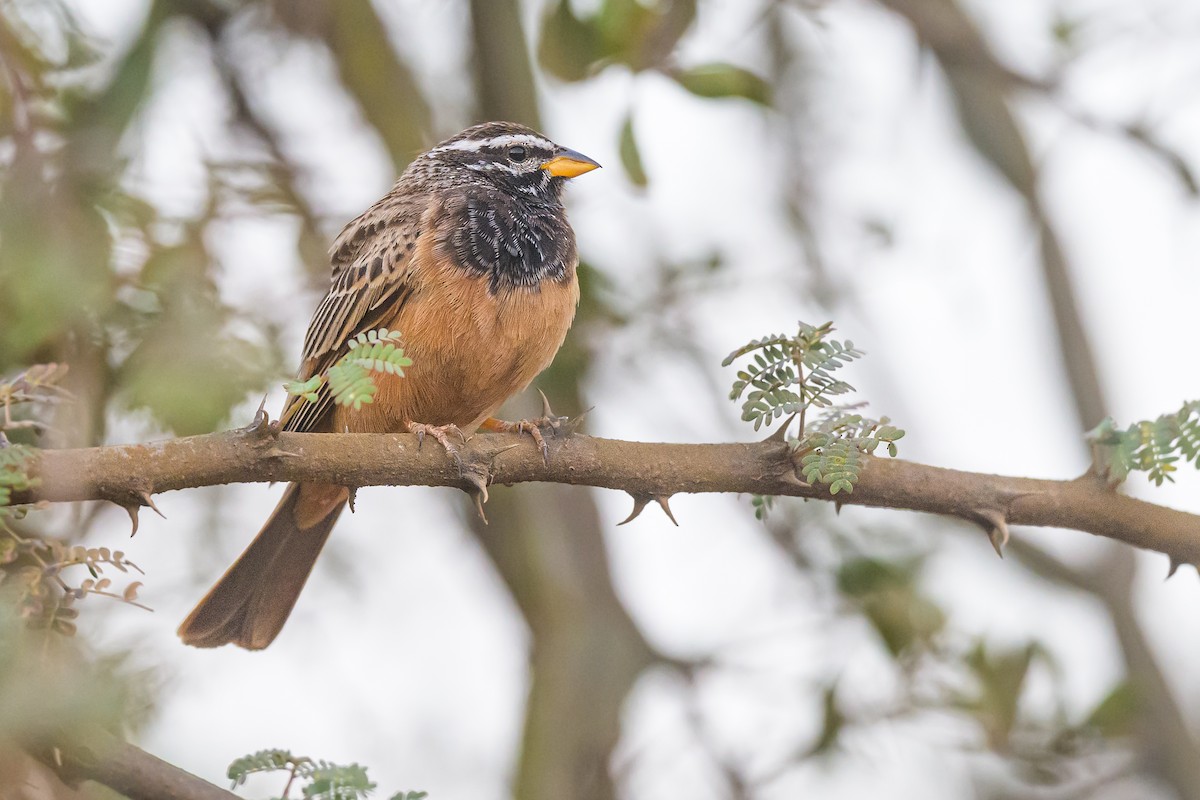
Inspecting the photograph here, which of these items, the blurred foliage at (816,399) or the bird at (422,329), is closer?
the blurred foliage at (816,399)

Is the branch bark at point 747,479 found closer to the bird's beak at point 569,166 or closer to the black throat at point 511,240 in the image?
the black throat at point 511,240

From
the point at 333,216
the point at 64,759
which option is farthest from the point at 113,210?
the point at 64,759

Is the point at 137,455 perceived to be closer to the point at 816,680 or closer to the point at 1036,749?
the point at 816,680

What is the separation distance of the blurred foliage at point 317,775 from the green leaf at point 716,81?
2.55m

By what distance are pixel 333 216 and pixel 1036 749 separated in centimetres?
342

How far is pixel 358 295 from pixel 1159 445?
2640mm

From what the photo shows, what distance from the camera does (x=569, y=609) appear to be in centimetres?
580

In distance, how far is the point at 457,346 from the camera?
4.57 meters

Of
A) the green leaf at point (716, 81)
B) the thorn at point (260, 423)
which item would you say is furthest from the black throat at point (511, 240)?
the thorn at point (260, 423)

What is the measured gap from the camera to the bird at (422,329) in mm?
4586

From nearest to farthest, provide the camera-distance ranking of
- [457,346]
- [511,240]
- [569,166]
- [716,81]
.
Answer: [457,346], [716,81], [511,240], [569,166]

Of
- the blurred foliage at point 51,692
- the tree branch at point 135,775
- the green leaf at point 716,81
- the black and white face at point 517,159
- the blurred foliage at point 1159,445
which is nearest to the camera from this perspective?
the blurred foliage at point 51,692

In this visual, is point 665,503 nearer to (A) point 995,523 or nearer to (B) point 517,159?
(A) point 995,523

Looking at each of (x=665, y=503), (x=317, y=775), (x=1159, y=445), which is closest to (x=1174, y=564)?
(x=1159, y=445)
